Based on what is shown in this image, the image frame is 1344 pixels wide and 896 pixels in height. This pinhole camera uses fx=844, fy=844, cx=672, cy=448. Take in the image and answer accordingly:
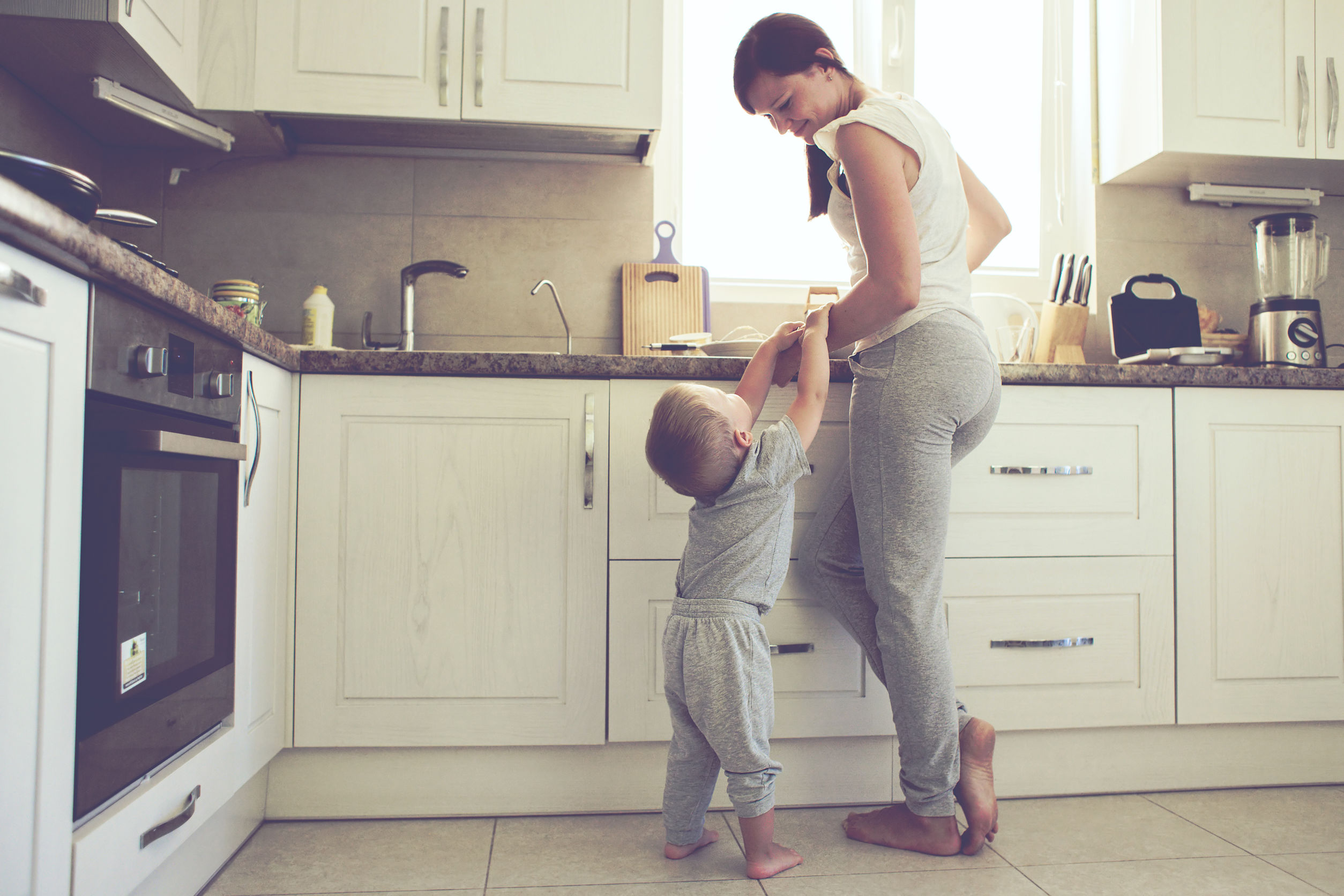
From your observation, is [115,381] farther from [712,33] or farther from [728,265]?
[712,33]

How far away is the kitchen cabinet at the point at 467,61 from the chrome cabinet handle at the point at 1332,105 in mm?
1698

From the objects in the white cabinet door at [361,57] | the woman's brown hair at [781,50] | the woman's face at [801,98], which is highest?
the white cabinet door at [361,57]

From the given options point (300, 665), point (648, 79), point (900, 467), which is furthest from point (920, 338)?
point (300, 665)

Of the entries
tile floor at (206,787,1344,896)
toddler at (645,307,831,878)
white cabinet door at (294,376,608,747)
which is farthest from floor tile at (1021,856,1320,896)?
white cabinet door at (294,376,608,747)

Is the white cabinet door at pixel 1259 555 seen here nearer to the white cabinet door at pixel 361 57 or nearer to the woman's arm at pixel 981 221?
the woman's arm at pixel 981 221

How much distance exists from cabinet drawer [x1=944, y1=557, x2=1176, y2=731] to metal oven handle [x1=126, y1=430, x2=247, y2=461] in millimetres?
1265

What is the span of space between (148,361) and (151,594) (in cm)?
28

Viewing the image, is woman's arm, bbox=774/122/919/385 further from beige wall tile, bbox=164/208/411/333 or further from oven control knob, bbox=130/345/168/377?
beige wall tile, bbox=164/208/411/333

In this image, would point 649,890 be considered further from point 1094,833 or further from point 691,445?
point 1094,833

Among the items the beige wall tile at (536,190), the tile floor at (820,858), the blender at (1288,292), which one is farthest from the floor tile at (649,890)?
the blender at (1288,292)

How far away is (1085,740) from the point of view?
1706 millimetres

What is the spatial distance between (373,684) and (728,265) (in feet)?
4.89

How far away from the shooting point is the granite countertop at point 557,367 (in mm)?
1091

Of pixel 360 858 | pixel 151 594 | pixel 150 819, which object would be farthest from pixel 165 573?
pixel 360 858
